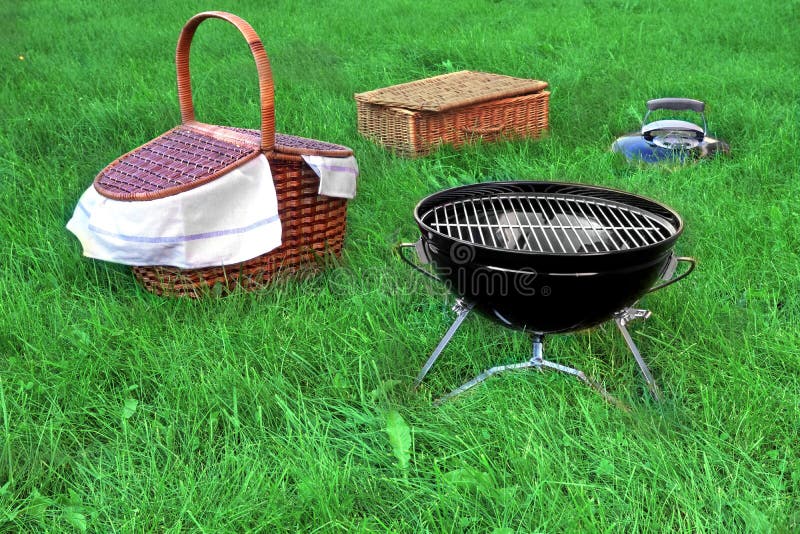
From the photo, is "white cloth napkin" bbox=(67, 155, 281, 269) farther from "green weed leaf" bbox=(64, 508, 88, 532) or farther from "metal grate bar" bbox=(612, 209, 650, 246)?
"metal grate bar" bbox=(612, 209, 650, 246)

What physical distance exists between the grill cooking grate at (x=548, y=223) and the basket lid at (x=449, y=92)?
1.65 m

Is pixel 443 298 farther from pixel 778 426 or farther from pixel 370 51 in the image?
pixel 370 51

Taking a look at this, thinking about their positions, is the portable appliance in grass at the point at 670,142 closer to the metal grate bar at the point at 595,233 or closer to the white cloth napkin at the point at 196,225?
the metal grate bar at the point at 595,233

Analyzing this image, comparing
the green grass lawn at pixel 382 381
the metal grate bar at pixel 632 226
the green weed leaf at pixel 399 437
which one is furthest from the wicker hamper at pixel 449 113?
the green weed leaf at pixel 399 437

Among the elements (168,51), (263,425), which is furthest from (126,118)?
(263,425)

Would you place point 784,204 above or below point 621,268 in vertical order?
below

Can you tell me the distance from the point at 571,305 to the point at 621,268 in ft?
0.52

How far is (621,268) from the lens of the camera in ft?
5.66

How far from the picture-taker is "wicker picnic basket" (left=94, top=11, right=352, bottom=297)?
8.03 feet

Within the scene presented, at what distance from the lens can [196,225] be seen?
242cm

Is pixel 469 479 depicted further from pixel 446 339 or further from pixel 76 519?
pixel 76 519

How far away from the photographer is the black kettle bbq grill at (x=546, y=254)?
1.73 meters

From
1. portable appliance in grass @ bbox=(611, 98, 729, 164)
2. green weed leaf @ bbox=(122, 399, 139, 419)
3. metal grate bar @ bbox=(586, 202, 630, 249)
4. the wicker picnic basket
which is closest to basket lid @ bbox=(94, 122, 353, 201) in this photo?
the wicker picnic basket

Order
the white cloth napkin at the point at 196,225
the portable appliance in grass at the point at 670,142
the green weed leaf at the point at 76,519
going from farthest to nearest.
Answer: the portable appliance in grass at the point at 670,142
the white cloth napkin at the point at 196,225
the green weed leaf at the point at 76,519
